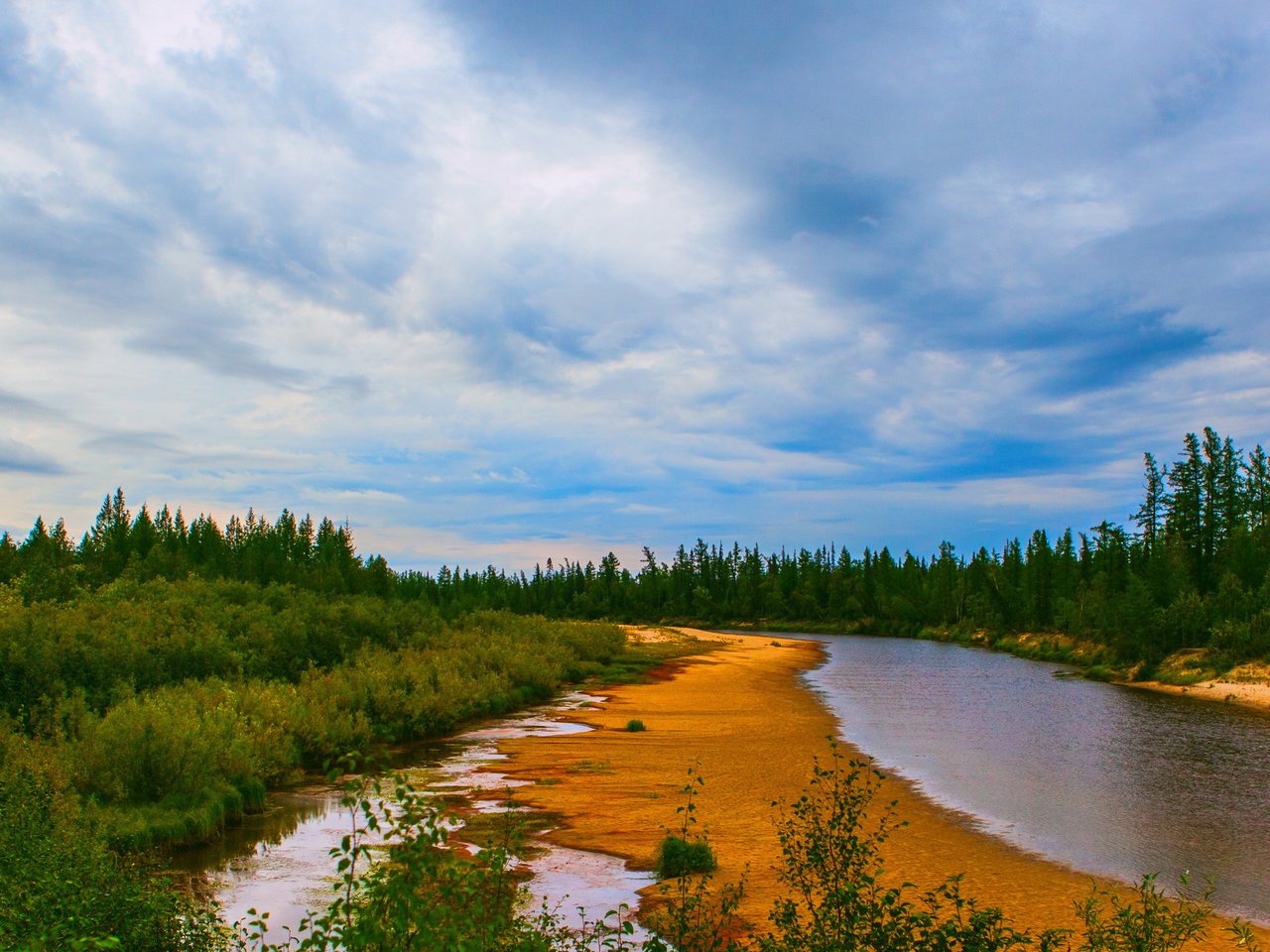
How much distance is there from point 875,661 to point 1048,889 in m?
53.4

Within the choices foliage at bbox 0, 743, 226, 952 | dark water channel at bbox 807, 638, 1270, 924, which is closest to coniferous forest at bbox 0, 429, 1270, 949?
foliage at bbox 0, 743, 226, 952

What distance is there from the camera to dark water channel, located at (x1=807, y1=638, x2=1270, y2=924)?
1504cm

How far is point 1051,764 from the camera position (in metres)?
23.6

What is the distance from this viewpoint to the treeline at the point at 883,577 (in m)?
51.9

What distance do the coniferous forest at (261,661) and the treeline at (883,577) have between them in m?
0.32

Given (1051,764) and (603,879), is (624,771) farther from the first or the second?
(1051,764)

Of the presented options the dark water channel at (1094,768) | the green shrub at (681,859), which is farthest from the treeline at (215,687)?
the dark water channel at (1094,768)

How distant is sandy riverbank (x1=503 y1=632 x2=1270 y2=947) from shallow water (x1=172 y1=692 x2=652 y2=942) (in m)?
0.97

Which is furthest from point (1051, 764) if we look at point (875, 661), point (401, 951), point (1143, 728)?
point (875, 661)

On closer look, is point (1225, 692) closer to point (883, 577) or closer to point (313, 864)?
point (313, 864)

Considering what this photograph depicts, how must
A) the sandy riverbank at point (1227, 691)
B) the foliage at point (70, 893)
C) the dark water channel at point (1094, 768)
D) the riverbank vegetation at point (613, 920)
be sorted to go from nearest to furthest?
the riverbank vegetation at point (613, 920), the foliage at point (70, 893), the dark water channel at point (1094, 768), the sandy riverbank at point (1227, 691)

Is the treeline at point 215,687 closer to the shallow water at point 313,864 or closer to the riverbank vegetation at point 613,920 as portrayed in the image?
the shallow water at point 313,864

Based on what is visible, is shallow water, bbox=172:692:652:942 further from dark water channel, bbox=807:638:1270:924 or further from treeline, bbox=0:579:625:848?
dark water channel, bbox=807:638:1270:924

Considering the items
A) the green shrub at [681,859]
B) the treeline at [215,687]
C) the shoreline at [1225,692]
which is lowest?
the shoreline at [1225,692]
